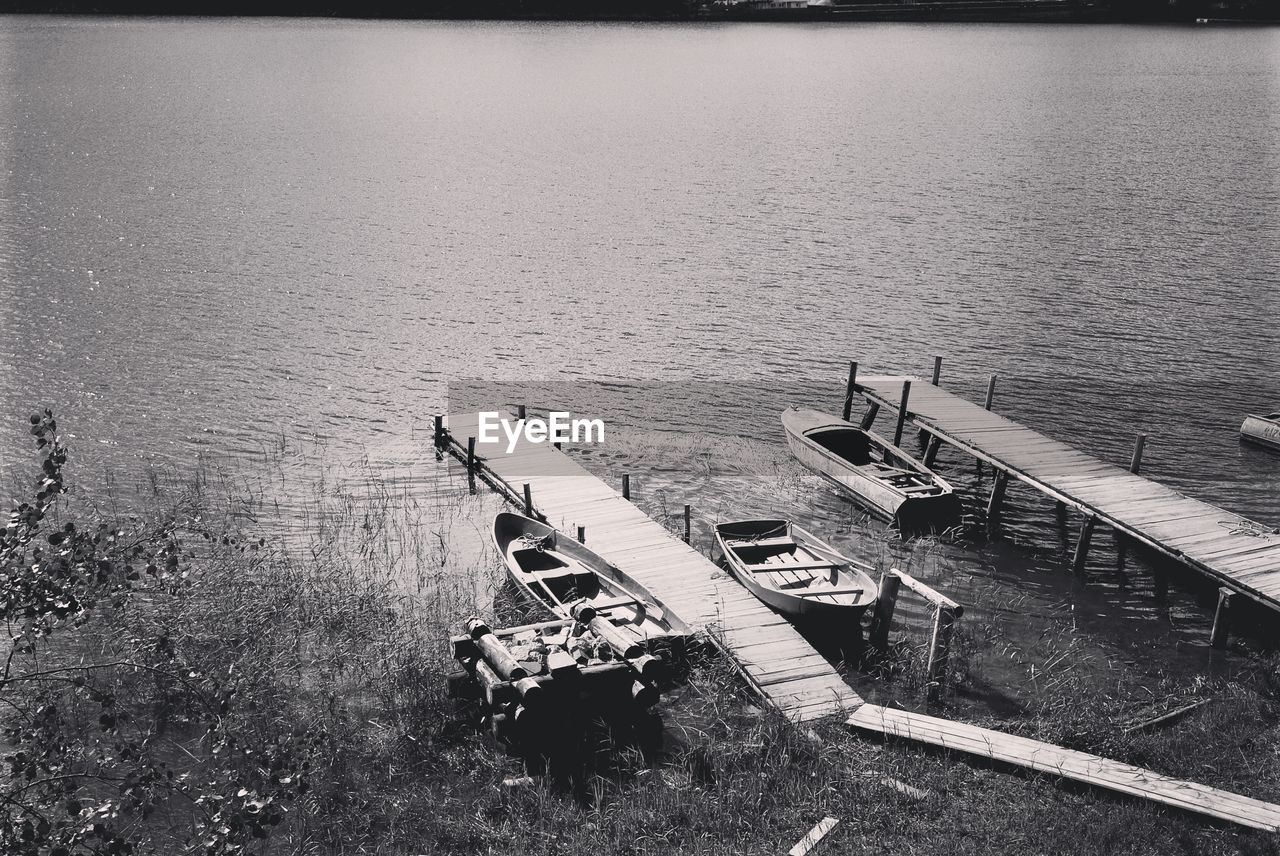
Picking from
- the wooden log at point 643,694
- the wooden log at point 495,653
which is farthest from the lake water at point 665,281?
the wooden log at point 495,653

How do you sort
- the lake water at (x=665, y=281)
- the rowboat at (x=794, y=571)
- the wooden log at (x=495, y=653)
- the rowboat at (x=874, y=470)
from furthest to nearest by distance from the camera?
the lake water at (x=665, y=281), the rowboat at (x=874, y=470), the rowboat at (x=794, y=571), the wooden log at (x=495, y=653)

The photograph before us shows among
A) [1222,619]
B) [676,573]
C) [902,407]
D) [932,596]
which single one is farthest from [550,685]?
Result: [902,407]

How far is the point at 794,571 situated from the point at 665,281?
32.3 m

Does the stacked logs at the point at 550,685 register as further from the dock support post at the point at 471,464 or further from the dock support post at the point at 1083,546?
the dock support post at the point at 1083,546

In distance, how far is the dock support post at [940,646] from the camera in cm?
1973

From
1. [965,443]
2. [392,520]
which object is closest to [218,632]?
[392,520]

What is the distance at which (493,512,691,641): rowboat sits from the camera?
2059 cm

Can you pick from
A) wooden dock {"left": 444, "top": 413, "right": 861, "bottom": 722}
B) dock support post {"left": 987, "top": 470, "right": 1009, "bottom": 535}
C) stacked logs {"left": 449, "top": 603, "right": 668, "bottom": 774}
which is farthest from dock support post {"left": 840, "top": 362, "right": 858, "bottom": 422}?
stacked logs {"left": 449, "top": 603, "right": 668, "bottom": 774}

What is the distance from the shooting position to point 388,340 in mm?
43812

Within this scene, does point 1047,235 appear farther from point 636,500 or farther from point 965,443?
point 636,500

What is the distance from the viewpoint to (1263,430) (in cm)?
3388

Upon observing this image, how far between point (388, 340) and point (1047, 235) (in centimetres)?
3897

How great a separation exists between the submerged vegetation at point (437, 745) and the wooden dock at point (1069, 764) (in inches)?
9.1

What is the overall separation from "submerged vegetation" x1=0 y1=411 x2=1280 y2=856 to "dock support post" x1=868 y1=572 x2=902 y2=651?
0.41 m
